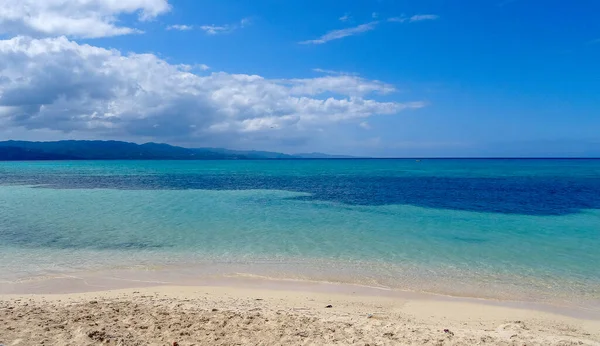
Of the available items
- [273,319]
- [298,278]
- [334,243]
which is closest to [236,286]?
[298,278]

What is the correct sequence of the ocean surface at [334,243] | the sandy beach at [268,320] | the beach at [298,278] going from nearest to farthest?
the sandy beach at [268,320]
the beach at [298,278]
the ocean surface at [334,243]

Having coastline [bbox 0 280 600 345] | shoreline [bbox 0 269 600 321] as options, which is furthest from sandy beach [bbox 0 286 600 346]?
shoreline [bbox 0 269 600 321]

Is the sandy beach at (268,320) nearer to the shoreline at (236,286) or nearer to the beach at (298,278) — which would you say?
the beach at (298,278)

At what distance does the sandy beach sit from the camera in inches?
300

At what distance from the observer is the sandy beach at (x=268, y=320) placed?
762 centimetres

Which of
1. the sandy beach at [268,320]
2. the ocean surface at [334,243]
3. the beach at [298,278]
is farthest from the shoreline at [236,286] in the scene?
the ocean surface at [334,243]

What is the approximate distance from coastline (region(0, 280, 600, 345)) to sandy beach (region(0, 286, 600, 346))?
0.07 ft

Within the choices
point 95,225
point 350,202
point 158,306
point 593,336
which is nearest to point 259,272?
point 158,306

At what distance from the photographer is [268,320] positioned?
28.2 feet

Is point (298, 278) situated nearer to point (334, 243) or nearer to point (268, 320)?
point (268, 320)

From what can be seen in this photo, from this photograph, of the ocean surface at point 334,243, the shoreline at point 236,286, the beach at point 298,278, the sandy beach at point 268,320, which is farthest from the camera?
the ocean surface at point 334,243

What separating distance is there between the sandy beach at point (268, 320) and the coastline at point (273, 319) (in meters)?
0.02

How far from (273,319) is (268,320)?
0.13 metres

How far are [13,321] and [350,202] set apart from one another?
86.7 feet
